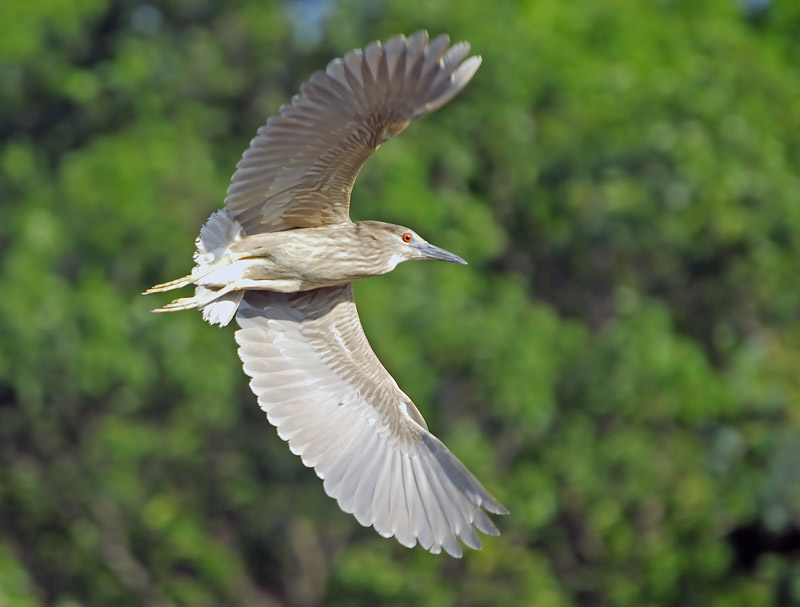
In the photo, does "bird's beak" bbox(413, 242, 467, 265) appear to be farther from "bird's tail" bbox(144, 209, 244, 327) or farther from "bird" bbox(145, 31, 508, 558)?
"bird's tail" bbox(144, 209, 244, 327)

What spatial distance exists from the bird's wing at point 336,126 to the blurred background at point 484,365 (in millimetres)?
8048

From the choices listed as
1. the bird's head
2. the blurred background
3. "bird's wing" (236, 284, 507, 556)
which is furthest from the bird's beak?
the blurred background

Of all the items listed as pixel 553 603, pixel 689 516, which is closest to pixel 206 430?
pixel 553 603

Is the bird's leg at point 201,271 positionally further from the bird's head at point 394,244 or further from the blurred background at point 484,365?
the blurred background at point 484,365

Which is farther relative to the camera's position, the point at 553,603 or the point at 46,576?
the point at 46,576

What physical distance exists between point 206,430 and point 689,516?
5.33 m

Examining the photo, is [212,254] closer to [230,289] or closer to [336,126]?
[230,289]

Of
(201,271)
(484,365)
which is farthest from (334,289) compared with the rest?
(484,365)

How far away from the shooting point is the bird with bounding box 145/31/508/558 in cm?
629

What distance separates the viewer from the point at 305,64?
1997cm

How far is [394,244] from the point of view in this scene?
23.5 ft

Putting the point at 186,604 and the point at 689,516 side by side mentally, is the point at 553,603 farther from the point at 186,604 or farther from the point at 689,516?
the point at 186,604

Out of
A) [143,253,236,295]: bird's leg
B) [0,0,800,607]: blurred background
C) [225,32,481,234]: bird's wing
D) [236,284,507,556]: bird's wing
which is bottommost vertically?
[0,0,800,607]: blurred background

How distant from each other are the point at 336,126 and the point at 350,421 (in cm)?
160
